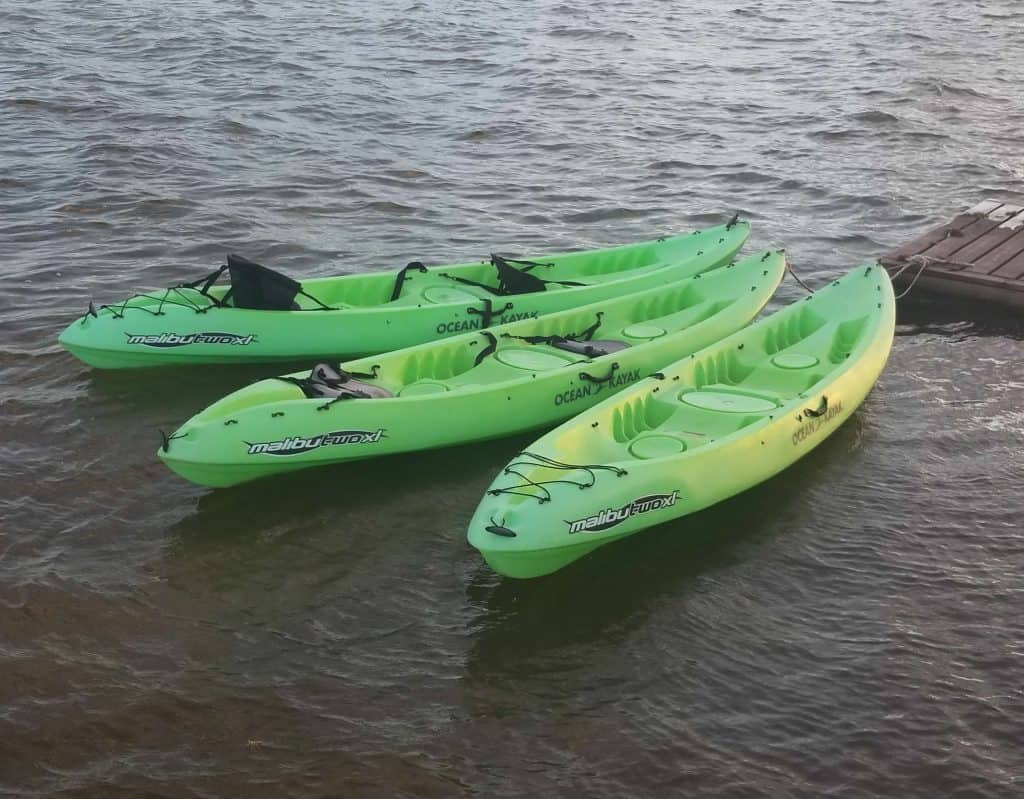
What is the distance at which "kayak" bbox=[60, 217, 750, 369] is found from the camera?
31.3ft

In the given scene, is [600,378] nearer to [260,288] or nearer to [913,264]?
[260,288]

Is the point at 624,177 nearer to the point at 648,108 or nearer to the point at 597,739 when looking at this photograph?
the point at 648,108

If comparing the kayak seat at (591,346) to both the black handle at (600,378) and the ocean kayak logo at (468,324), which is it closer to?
the black handle at (600,378)

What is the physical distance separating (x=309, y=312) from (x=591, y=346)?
2220 millimetres

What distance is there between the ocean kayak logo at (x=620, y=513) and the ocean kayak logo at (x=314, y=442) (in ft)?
5.83

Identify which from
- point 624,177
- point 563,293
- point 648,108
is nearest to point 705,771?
point 563,293

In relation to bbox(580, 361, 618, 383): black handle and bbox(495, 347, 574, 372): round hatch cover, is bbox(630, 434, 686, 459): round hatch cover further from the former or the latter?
bbox(495, 347, 574, 372): round hatch cover

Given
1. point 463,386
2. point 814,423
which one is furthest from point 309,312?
point 814,423

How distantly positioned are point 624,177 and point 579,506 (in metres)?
9.01

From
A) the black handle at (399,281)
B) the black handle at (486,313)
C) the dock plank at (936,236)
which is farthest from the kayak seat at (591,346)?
the dock plank at (936,236)

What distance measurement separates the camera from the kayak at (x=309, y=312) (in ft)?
31.3

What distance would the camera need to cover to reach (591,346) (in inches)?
372

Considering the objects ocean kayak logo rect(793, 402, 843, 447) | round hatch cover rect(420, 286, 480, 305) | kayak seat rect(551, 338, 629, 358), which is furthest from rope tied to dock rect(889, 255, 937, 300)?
round hatch cover rect(420, 286, 480, 305)

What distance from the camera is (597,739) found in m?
6.24
